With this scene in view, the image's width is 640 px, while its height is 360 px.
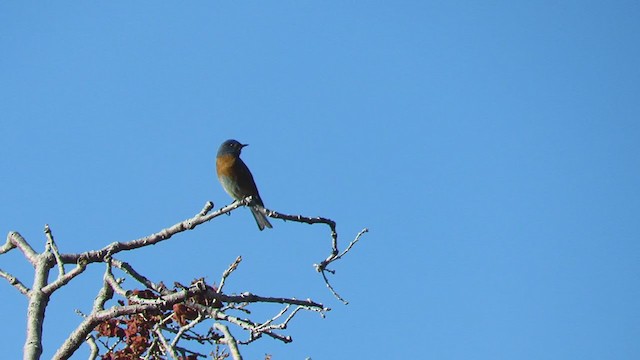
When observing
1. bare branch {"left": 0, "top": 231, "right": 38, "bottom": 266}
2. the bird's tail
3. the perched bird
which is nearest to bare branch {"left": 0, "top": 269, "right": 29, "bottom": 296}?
bare branch {"left": 0, "top": 231, "right": 38, "bottom": 266}

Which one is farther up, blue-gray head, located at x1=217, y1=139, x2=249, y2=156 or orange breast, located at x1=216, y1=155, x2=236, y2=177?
Answer: blue-gray head, located at x1=217, y1=139, x2=249, y2=156

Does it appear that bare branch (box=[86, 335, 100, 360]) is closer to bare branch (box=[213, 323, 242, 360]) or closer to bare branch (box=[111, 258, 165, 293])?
bare branch (box=[111, 258, 165, 293])

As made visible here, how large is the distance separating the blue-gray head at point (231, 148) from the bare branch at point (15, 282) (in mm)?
4939

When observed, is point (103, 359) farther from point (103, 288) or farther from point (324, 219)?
point (324, 219)

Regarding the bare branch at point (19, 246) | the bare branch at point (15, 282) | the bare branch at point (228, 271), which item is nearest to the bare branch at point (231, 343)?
the bare branch at point (228, 271)

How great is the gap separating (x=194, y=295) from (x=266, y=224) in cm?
426

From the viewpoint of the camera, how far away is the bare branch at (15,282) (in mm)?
3988

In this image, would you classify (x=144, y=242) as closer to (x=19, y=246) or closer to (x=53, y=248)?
(x=53, y=248)

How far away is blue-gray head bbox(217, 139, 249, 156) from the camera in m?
9.09

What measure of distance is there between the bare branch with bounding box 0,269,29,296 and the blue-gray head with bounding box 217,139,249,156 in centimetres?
494

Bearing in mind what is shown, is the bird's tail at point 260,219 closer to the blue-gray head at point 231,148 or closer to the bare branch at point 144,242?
the blue-gray head at point 231,148

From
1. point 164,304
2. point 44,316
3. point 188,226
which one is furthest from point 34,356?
point 188,226

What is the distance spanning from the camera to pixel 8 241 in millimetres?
4496

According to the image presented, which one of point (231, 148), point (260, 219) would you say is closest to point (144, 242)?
point (260, 219)
